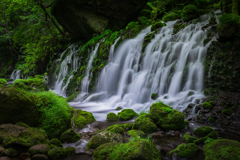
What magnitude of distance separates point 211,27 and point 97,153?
359 inches

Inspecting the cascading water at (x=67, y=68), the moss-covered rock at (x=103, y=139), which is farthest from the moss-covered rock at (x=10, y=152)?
the cascading water at (x=67, y=68)

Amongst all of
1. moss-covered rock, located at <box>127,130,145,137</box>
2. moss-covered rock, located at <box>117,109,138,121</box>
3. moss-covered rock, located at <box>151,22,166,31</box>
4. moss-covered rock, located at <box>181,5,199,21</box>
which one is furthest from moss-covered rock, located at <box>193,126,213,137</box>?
moss-covered rock, located at <box>151,22,166,31</box>

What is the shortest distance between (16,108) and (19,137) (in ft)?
2.80

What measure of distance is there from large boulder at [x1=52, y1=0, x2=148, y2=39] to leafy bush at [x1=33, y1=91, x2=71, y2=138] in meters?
11.8

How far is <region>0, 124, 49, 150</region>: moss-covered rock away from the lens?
11.2 feet

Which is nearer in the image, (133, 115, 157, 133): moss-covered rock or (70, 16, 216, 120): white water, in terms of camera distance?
(133, 115, 157, 133): moss-covered rock

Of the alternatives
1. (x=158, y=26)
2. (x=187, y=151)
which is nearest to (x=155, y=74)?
(x=158, y=26)

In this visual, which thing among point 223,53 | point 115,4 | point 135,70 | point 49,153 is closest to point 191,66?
point 223,53

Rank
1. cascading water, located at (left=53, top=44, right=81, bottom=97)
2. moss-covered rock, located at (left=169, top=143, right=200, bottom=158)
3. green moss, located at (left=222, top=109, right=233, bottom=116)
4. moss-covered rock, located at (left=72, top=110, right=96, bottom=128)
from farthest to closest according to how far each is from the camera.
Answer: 1. cascading water, located at (left=53, top=44, right=81, bottom=97)
2. moss-covered rock, located at (left=72, top=110, right=96, bottom=128)
3. green moss, located at (left=222, top=109, right=233, bottom=116)
4. moss-covered rock, located at (left=169, top=143, right=200, bottom=158)

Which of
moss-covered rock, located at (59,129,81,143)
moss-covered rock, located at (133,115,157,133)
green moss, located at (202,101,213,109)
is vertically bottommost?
moss-covered rock, located at (59,129,81,143)

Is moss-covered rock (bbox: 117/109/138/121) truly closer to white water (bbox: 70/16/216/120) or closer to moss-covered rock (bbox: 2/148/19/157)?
white water (bbox: 70/16/216/120)

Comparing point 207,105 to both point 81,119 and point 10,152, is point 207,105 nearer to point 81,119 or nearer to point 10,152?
point 81,119

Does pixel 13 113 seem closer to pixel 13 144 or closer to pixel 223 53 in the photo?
pixel 13 144

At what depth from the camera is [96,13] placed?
53.3ft
